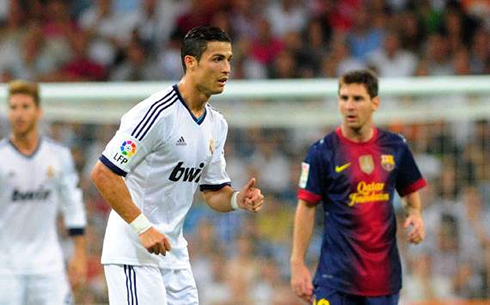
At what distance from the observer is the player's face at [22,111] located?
7.78 metres

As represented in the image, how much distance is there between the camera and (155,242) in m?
5.23

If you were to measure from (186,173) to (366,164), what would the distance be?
58.4 inches

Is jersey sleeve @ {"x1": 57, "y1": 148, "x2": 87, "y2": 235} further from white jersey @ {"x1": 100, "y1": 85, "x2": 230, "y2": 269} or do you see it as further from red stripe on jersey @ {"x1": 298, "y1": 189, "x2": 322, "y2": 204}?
white jersey @ {"x1": 100, "y1": 85, "x2": 230, "y2": 269}

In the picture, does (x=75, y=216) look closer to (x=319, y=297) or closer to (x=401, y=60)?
(x=319, y=297)

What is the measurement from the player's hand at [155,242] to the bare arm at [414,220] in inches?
79.9

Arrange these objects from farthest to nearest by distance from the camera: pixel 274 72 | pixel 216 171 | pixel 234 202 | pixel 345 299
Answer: pixel 274 72
pixel 345 299
pixel 216 171
pixel 234 202

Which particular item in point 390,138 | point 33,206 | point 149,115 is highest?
point 390,138

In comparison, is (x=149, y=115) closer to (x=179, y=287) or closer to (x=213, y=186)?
(x=213, y=186)

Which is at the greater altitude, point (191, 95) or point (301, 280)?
point (191, 95)

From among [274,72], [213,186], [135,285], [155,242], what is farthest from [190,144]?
[274,72]

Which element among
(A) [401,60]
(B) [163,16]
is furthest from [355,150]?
(B) [163,16]

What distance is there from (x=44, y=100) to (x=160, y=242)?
200 inches

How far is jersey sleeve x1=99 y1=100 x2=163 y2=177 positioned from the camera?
214 inches

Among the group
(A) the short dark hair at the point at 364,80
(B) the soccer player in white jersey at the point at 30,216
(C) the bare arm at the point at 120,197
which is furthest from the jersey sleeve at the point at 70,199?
(C) the bare arm at the point at 120,197
